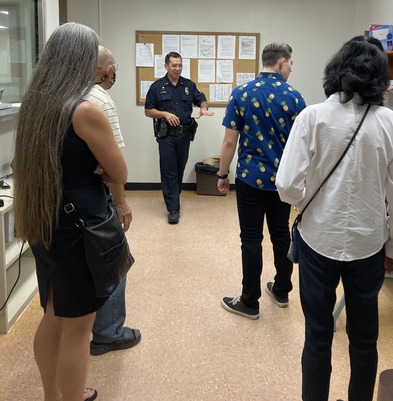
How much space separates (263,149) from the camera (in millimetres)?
2326

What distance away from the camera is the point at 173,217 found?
14.2 ft

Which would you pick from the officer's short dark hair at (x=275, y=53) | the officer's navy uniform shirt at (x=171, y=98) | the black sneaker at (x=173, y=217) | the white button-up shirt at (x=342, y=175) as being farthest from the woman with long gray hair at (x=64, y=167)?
the officer's navy uniform shirt at (x=171, y=98)

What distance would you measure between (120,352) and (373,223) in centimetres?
132

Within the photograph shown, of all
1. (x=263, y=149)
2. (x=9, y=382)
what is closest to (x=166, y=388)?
(x=9, y=382)

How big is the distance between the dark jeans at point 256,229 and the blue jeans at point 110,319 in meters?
0.69

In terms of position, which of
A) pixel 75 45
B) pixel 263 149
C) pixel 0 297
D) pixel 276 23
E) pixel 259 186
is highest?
pixel 276 23

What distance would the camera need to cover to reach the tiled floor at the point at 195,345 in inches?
75.4

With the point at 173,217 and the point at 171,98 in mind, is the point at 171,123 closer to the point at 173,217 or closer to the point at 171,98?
the point at 171,98

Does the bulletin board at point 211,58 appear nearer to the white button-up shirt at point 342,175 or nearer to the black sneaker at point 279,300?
the black sneaker at point 279,300

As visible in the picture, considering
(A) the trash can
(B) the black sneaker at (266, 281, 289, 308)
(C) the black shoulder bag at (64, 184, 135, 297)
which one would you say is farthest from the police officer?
(C) the black shoulder bag at (64, 184, 135, 297)

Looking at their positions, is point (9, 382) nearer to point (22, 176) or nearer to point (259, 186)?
point (22, 176)

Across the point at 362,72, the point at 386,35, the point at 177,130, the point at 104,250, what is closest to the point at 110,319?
the point at 104,250

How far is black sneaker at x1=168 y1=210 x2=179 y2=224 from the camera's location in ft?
14.2

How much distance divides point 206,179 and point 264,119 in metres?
3.11
